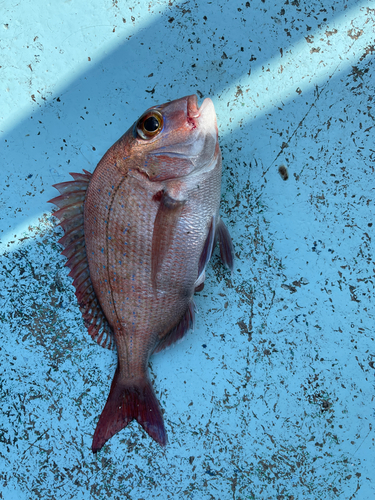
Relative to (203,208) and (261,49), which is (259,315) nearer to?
(203,208)

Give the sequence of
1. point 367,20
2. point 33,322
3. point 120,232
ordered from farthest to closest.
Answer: point 33,322, point 367,20, point 120,232

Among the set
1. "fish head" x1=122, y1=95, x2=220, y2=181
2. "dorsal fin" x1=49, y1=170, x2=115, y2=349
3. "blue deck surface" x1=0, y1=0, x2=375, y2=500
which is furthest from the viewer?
"blue deck surface" x1=0, y1=0, x2=375, y2=500

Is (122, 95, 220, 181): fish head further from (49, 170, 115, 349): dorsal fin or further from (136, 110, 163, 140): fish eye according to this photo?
(49, 170, 115, 349): dorsal fin

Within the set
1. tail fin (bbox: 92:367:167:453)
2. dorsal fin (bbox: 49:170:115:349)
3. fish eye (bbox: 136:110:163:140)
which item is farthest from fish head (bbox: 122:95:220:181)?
tail fin (bbox: 92:367:167:453)

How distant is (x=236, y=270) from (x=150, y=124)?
79cm

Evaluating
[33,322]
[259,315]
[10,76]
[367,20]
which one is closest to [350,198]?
[259,315]

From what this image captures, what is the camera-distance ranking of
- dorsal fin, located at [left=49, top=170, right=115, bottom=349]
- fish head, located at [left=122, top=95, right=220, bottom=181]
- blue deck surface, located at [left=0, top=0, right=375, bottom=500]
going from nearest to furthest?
fish head, located at [left=122, top=95, right=220, bottom=181]
dorsal fin, located at [left=49, top=170, right=115, bottom=349]
blue deck surface, located at [left=0, top=0, right=375, bottom=500]

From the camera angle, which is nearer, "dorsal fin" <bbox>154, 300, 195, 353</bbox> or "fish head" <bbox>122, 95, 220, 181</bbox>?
"fish head" <bbox>122, 95, 220, 181</bbox>

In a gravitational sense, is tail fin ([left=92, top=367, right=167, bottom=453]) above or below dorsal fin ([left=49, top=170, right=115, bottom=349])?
below

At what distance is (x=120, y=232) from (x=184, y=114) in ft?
1.73

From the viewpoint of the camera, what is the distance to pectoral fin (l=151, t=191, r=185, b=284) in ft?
4.14

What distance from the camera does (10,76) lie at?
5.36ft

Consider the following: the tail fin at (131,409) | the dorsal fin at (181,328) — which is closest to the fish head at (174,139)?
the dorsal fin at (181,328)

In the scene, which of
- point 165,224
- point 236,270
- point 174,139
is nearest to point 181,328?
point 236,270
